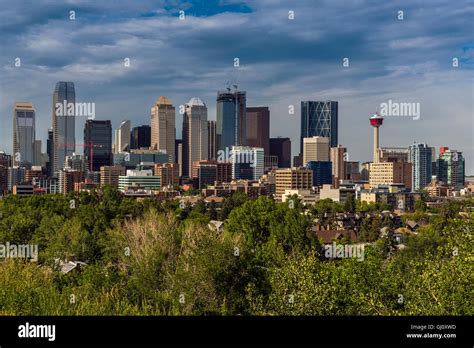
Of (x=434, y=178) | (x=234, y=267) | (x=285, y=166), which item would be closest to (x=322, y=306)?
(x=234, y=267)

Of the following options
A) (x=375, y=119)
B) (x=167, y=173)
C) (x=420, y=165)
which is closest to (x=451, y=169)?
(x=420, y=165)

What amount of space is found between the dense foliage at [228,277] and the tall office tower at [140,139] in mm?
17252

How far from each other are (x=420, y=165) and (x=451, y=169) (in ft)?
22.9

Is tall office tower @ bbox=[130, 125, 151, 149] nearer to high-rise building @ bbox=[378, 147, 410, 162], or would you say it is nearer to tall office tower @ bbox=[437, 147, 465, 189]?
tall office tower @ bbox=[437, 147, 465, 189]

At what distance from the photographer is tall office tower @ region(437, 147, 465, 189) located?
34094 mm

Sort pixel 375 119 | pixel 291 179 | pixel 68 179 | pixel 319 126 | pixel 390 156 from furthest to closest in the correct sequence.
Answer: pixel 390 156 → pixel 291 179 → pixel 68 179 → pixel 319 126 → pixel 375 119

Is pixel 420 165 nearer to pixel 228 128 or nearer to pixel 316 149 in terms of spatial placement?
pixel 316 149

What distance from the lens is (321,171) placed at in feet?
139

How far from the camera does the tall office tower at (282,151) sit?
29.3 meters

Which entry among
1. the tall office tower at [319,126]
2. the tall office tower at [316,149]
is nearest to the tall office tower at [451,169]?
the tall office tower at [316,149]

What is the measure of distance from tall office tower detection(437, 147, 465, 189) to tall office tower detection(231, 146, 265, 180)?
11.0m

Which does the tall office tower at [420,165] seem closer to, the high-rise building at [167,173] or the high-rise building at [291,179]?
the high-rise building at [291,179]

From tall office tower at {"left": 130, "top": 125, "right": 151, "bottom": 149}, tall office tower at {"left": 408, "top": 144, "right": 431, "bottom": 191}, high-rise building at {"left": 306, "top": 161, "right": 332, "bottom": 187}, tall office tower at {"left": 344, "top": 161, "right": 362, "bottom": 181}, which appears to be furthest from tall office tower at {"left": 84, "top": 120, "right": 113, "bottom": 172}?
tall office tower at {"left": 408, "top": 144, "right": 431, "bottom": 191}
